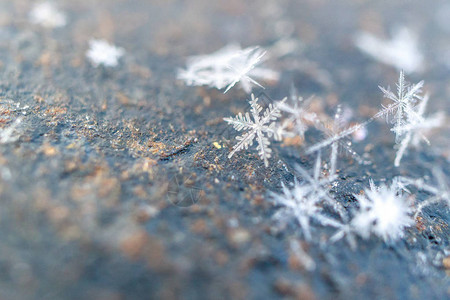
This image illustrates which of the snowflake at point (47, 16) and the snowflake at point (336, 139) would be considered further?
the snowflake at point (47, 16)

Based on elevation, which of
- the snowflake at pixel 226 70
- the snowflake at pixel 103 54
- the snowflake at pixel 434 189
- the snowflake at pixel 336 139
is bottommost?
the snowflake at pixel 434 189

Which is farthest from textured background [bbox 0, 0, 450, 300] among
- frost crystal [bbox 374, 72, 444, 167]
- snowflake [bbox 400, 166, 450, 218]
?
frost crystal [bbox 374, 72, 444, 167]

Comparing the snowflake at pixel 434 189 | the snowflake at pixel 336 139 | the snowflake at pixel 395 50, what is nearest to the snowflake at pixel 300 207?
the snowflake at pixel 336 139

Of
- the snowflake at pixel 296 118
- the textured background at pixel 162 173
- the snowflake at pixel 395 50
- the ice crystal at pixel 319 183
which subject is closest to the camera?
the textured background at pixel 162 173

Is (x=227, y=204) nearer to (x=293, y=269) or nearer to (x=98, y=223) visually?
(x=293, y=269)

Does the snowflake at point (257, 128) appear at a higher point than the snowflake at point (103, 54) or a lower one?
lower

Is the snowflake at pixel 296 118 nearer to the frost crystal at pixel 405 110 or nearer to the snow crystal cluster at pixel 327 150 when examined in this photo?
the snow crystal cluster at pixel 327 150

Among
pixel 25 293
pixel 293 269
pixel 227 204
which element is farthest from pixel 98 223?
pixel 293 269
